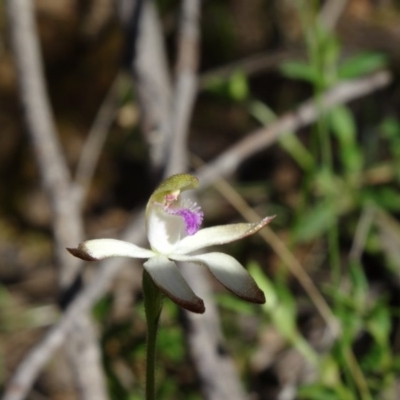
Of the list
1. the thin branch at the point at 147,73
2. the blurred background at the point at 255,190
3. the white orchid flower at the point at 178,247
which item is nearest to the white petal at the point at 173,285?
the white orchid flower at the point at 178,247

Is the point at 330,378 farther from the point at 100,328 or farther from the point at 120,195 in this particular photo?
the point at 120,195

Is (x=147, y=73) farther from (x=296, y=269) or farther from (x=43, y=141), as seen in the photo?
(x=296, y=269)

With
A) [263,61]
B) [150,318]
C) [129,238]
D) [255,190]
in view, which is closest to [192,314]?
[129,238]

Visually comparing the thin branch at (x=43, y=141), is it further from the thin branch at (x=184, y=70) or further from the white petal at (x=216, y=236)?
A: the white petal at (x=216, y=236)

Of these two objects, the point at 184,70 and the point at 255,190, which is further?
the point at 255,190

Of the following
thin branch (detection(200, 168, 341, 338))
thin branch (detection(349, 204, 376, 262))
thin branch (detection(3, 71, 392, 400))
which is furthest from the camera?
thin branch (detection(349, 204, 376, 262))

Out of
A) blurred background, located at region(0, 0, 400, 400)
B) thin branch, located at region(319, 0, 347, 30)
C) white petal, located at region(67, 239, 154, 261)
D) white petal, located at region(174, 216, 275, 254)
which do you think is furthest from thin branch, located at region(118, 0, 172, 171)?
thin branch, located at region(319, 0, 347, 30)

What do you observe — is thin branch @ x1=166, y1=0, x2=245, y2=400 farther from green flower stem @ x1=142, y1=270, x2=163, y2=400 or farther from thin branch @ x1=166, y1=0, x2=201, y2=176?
green flower stem @ x1=142, y1=270, x2=163, y2=400
